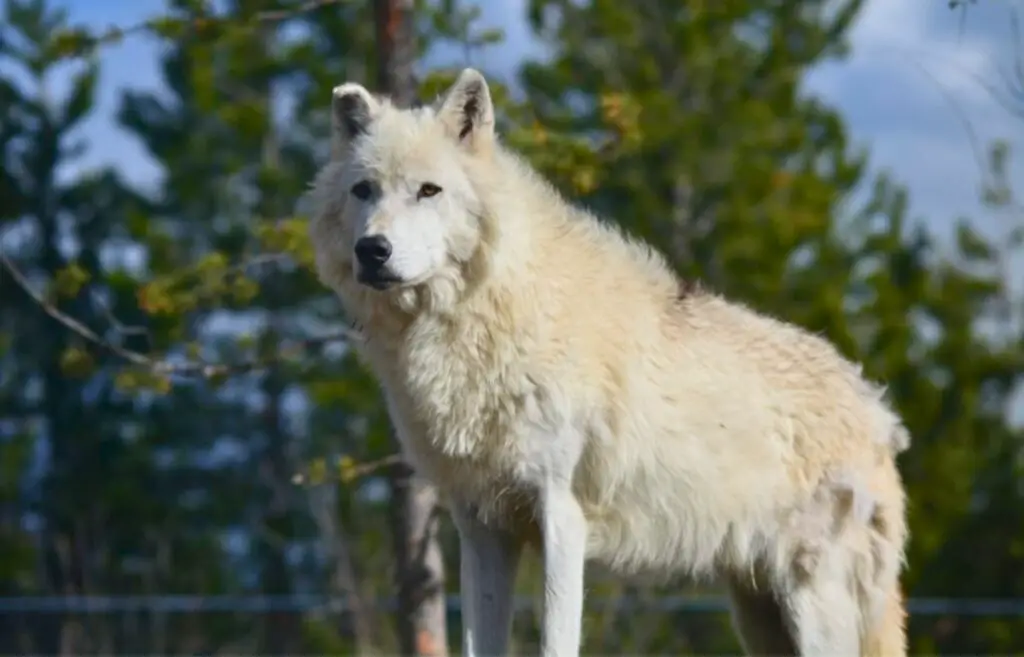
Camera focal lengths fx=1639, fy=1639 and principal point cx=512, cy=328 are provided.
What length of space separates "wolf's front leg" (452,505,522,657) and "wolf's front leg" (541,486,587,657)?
293 millimetres

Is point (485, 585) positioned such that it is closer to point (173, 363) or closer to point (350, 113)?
point (350, 113)

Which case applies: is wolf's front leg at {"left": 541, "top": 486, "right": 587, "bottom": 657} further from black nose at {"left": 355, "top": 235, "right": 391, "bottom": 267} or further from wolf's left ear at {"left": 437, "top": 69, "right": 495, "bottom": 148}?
wolf's left ear at {"left": 437, "top": 69, "right": 495, "bottom": 148}

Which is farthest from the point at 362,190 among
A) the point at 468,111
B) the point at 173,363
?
the point at 173,363

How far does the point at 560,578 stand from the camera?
19.1 feet

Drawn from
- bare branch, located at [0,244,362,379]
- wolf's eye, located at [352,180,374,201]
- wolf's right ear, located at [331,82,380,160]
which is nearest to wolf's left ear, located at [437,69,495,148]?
wolf's right ear, located at [331,82,380,160]

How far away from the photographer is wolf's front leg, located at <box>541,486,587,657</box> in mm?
5832

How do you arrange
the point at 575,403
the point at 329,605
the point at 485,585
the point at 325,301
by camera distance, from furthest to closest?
the point at 325,301 < the point at 329,605 < the point at 485,585 < the point at 575,403

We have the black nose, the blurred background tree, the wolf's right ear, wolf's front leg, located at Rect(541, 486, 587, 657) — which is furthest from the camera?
the blurred background tree

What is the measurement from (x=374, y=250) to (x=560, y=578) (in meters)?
1.34

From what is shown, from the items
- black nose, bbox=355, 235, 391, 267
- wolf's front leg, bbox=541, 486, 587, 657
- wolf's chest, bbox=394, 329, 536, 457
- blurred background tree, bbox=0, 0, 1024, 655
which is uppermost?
blurred background tree, bbox=0, 0, 1024, 655

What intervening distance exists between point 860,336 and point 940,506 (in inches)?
102

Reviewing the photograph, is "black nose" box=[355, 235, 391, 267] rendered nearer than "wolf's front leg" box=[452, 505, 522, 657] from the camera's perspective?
Yes

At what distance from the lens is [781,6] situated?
24.1 meters

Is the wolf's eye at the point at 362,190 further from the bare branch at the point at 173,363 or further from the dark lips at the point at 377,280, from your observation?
the bare branch at the point at 173,363
